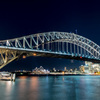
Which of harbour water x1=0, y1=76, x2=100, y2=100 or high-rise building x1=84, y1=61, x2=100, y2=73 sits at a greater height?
high-rise building x1=84, y1=61, x2=100, y2=73

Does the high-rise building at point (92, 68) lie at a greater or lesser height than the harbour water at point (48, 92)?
greater

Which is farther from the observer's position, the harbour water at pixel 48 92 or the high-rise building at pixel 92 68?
the high-rise building at pixel 92 68

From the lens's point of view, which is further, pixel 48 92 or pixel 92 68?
pixel 92 68

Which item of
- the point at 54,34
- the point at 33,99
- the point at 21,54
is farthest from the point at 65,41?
the point at 33,99

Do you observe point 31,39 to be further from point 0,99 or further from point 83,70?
point 83,70

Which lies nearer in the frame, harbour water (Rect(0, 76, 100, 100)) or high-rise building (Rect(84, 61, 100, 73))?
harbour water (Rect(0, 76, 100, 100))

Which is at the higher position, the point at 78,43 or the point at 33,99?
the point at 78,43

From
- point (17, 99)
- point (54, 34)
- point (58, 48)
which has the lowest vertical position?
point (17, 99)

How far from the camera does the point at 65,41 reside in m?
59.3

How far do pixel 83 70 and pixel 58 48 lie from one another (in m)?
120

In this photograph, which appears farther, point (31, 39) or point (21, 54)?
point (31, 39)

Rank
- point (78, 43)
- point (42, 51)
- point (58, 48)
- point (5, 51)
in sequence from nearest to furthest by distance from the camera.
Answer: point (5, 51) → point (42, 51) → point (58, 48) → point (78, 43)

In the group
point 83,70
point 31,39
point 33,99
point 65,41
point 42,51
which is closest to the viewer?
point 33,99

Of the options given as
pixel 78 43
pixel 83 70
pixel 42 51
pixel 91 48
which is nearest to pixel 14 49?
pixel 42 51
